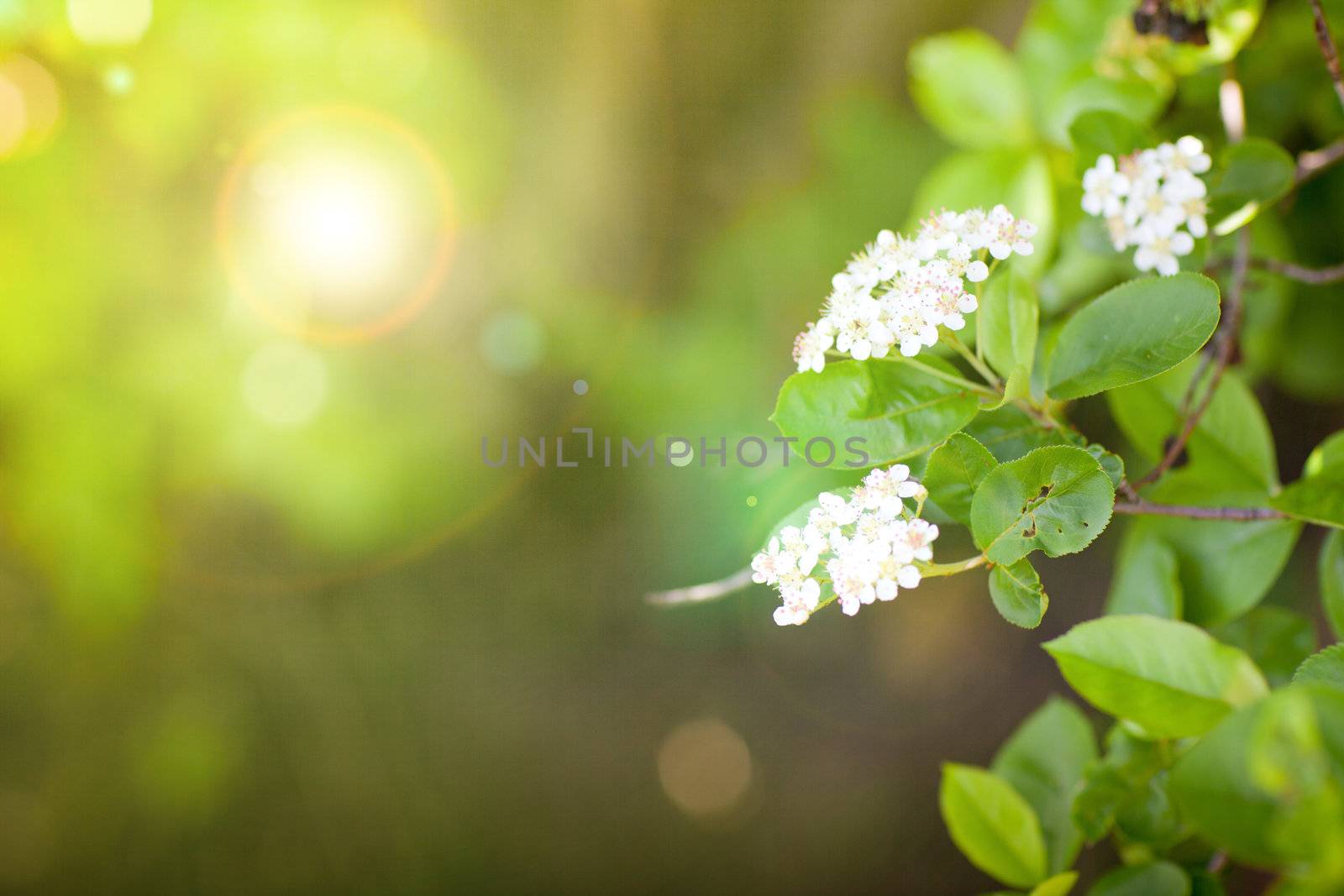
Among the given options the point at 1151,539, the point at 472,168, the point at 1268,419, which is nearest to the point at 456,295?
the point at 472,168

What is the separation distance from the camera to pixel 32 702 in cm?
134

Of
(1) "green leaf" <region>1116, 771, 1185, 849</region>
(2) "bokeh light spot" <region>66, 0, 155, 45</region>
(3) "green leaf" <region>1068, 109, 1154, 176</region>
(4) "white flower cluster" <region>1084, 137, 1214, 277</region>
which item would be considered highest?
(2) "bokeh light spot" <region>66, 0, 155, 45</region>

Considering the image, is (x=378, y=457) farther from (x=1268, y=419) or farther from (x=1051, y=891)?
(x=1268, y=419)

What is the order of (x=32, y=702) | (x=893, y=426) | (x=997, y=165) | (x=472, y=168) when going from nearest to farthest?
(x=893, y=426)
(x=997, y=165)
(x=472, y=168)
(x=32, y=702)

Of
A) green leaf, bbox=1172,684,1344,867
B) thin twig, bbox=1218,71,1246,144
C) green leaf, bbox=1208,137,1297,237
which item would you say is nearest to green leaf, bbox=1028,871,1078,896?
green leaf, bbox=1172,684,1344,867

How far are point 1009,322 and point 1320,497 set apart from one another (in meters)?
0.26

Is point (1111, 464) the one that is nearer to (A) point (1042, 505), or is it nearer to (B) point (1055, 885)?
(A) point (1042, 505)

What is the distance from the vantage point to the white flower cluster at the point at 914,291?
0.49 m

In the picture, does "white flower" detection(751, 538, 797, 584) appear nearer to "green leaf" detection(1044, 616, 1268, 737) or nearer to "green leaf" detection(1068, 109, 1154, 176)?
"green leaf" detection(1044, 616, 1268, 737)

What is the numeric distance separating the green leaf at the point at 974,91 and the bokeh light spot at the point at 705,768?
3.23 ft

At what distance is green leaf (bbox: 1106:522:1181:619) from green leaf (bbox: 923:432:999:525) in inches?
9.9

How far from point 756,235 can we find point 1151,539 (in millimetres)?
717

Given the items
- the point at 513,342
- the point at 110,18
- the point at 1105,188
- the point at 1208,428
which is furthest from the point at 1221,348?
the point at 110,18

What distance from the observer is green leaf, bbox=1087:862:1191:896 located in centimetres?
61
